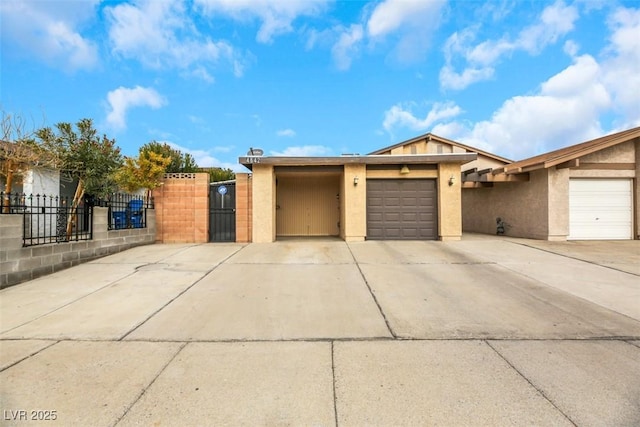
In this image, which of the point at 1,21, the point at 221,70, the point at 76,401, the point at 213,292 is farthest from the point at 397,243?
the point at 1,21

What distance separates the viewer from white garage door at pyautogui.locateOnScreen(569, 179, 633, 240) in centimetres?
1152

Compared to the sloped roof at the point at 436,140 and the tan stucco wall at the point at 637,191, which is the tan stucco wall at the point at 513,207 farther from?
the sloped roof at the point at 436,140

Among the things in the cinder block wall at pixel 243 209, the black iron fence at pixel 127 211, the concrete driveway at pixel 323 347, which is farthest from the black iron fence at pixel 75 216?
the cinder block wall at pixel 243 209

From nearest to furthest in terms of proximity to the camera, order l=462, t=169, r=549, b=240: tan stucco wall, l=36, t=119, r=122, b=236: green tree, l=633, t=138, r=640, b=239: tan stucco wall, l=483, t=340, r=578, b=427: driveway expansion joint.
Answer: l=483, t=340, r=578, b=427: driveway expansion joint
l=36, t=119, r=122, b=236: green tree
l=633, t=138, r=640, b=239: tan stucco wall
l=462, t=169, r=549, b=240: tan stucco wall

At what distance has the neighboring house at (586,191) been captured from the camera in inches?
443

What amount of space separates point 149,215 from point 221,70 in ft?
25.4

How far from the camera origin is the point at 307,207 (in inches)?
546

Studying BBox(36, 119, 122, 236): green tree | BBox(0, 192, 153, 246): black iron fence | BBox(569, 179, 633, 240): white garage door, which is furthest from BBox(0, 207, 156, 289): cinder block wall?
BBox(569, 179, 633, 240): white garage door

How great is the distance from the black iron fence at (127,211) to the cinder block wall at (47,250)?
0.45 meters

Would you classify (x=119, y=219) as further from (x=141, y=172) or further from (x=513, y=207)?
(x=513, y=207)

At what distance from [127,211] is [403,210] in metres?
9.41

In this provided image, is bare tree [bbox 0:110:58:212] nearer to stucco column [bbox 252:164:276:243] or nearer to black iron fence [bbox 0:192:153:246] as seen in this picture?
black iron fence [bbox 0:192:153:246]

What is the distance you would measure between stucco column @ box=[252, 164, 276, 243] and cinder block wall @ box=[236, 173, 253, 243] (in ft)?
0.96

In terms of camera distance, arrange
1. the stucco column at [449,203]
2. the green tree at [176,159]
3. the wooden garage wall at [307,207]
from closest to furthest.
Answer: the stucco column at [449,203]
the wooden garage wall at [307,207]
the green tree at [176,159]
